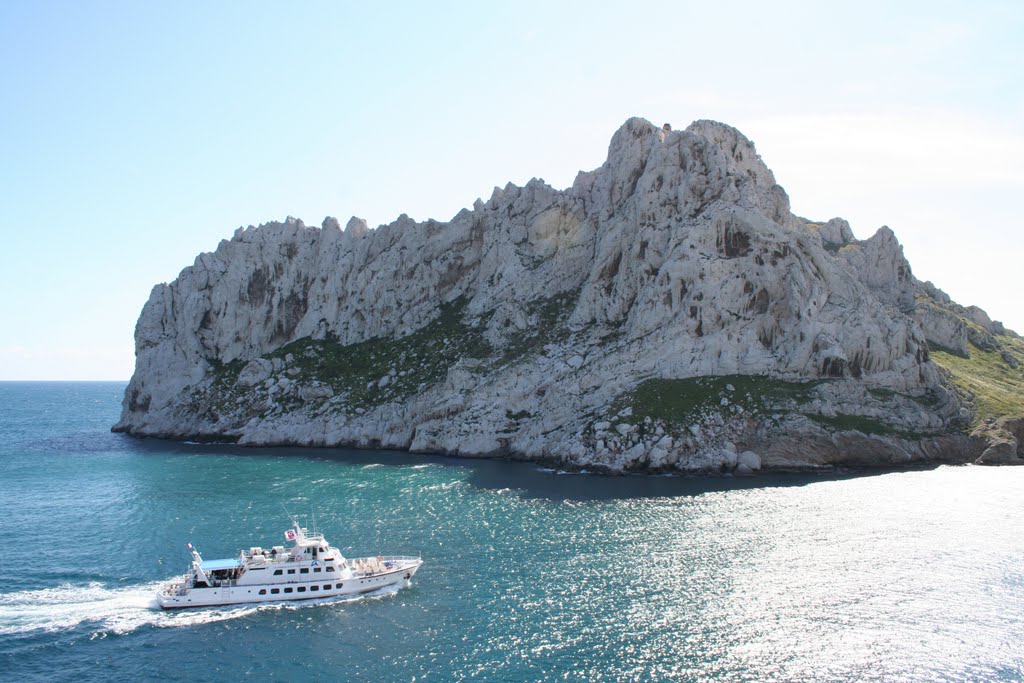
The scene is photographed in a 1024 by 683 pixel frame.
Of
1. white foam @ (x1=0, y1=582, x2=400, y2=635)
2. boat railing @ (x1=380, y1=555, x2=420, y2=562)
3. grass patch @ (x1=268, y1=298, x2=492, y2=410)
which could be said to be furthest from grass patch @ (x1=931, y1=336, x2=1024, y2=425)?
white foam @ (x1=0, y1=582, x2=400, y2=635)

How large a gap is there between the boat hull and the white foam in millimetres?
525

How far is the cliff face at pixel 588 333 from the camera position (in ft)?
350

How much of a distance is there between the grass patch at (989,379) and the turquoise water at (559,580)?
17.6 m

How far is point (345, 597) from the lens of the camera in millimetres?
59750

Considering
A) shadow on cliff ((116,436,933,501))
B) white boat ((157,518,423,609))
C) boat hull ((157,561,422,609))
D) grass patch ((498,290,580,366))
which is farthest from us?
grass patch ((498,290,580,366))

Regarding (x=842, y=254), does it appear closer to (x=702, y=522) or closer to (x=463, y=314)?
(x=463, y=314)

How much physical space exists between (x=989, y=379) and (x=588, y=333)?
72.3m

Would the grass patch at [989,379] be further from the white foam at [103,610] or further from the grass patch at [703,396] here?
the white foam at [103,610]

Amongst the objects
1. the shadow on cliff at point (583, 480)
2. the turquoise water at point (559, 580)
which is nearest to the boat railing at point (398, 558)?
the turquoise water at point (559, 580)

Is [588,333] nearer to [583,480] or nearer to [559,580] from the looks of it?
[583,480]

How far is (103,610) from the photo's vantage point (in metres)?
55.3

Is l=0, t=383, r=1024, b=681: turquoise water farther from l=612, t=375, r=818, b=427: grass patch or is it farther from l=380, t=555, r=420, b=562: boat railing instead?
l=612, t=375, r=818, b=427: grass patch

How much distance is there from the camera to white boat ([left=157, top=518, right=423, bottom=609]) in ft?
191

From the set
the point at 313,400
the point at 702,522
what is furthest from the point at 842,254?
the point at 313,400
